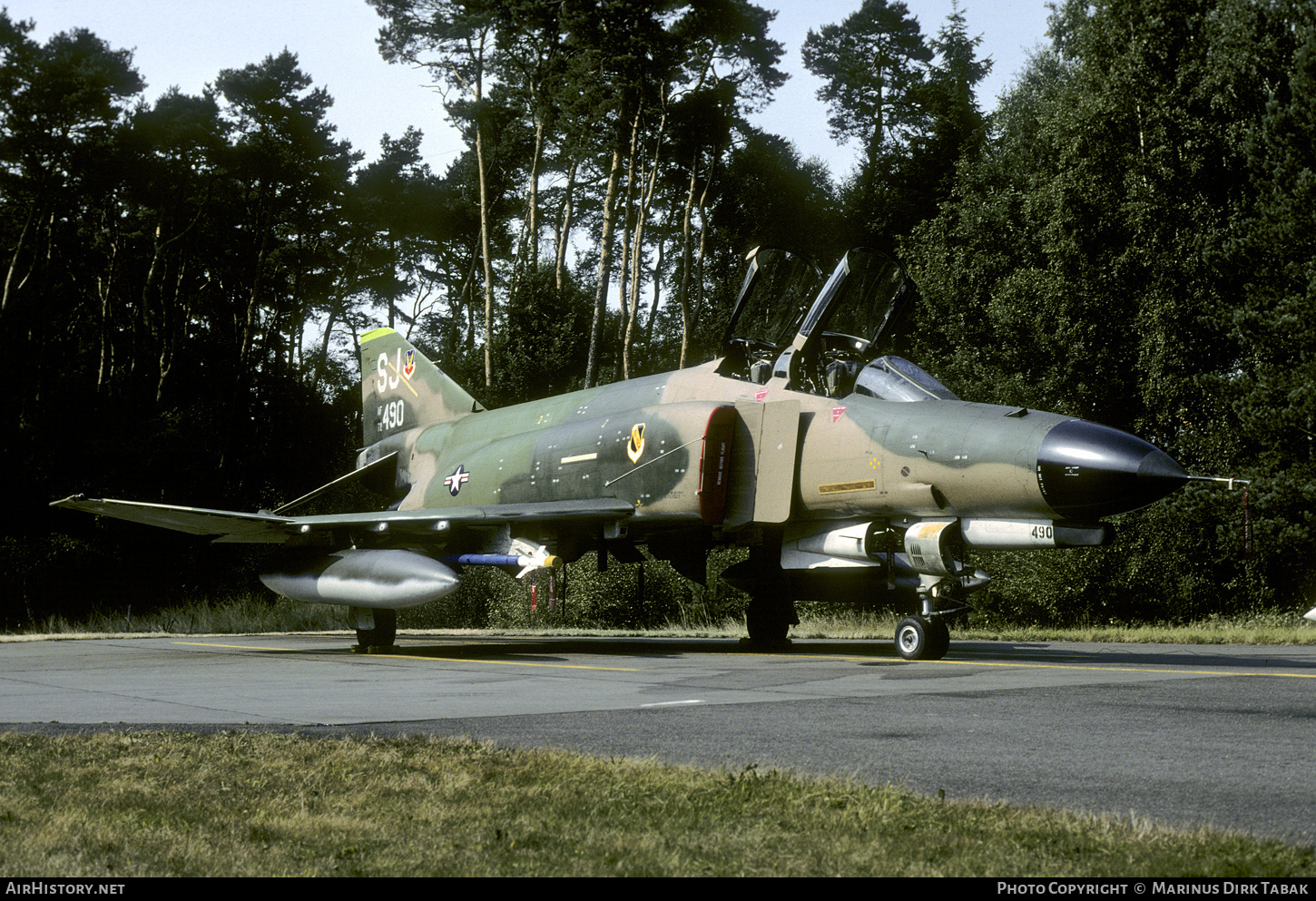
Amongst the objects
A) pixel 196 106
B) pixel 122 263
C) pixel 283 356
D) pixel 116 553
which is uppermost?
pixel 196 106

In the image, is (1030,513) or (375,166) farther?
(375,166)

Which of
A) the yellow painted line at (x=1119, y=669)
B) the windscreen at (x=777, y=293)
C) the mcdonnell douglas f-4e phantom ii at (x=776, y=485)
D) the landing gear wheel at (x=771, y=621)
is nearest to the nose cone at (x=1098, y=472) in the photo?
the mcdonnell douglas f-4e phantom ii at (x=776, y=485)

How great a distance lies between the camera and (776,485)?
12086mm

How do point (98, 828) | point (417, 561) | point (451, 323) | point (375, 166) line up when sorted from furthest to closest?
point (451, 323), point (375, 166), point (417, 561), point (98, 828)

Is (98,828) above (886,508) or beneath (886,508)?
beneath

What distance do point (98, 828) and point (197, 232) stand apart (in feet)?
127

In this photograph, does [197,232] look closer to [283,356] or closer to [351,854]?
[283,356]

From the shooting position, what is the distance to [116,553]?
34.0 metres

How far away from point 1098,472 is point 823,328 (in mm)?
3628

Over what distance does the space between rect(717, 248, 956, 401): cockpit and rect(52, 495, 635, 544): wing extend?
2329mm

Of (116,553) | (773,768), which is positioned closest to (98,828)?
(773,768)

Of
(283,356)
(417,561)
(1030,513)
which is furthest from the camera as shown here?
(283,356)

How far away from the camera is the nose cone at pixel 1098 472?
9547mm

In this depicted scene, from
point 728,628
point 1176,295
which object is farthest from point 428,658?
point 1176,295
